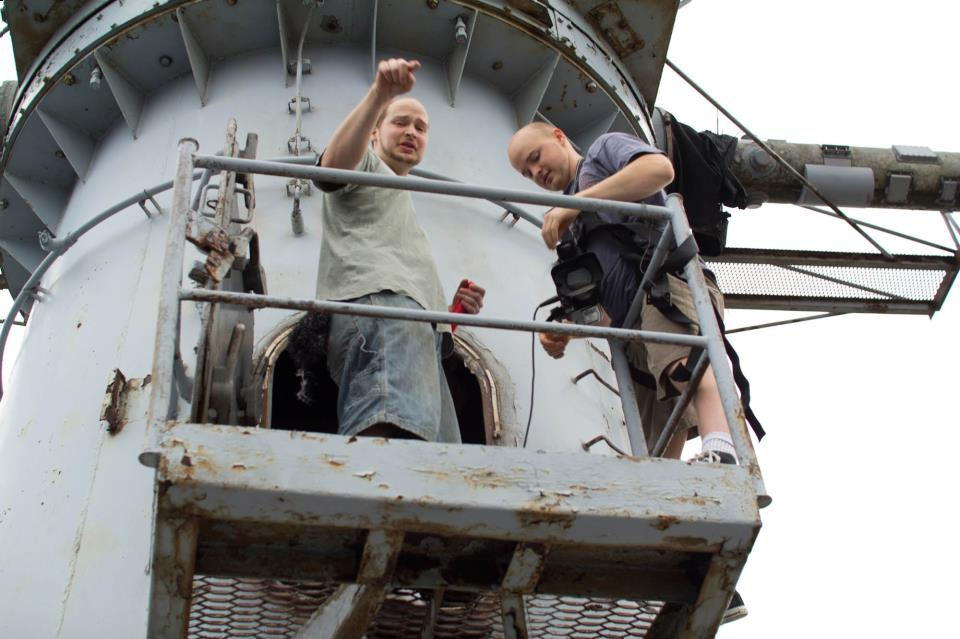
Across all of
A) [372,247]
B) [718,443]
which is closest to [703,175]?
[372,247]

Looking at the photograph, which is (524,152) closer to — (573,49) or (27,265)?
(573,49)

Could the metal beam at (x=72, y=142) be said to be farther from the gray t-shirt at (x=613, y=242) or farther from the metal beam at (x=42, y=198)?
the gray t-shirt at (x=613, y=242)

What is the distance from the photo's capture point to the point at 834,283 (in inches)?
445

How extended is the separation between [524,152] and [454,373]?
124 centimetres

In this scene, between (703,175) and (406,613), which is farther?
(703,175)

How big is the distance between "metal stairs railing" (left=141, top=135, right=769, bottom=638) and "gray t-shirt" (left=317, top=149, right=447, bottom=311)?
2.46ft

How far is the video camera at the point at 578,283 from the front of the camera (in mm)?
5277

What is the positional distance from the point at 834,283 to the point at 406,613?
7.49 m

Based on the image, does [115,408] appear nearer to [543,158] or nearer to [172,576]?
[172,576]

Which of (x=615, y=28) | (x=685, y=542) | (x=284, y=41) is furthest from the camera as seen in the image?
(x=615, y=28)

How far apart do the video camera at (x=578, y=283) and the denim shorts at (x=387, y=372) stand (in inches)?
24.9

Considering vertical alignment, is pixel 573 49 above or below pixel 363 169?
above

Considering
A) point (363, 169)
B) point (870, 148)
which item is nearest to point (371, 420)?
point (363, 169)

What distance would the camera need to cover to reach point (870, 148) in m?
11.2
